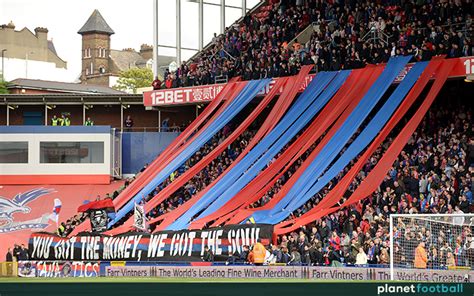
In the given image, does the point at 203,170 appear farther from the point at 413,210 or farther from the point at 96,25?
the point at 96,25

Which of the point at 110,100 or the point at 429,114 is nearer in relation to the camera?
the point at 429,114

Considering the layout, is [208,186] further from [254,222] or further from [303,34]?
[303,34]

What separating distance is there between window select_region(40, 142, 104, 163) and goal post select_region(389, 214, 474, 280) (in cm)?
2218

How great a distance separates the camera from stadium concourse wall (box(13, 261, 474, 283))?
2298 cm

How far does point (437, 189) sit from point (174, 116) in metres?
19.9

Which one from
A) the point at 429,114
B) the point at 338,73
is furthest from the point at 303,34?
the point at 429,114

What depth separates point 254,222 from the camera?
30.6m

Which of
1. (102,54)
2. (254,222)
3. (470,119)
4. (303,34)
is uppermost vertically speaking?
(102,54)

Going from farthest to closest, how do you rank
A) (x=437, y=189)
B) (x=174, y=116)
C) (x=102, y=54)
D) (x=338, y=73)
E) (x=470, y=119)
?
(x=102, y=54) < (x=174, y=116) < (x=338, y=73) < (x=470, y=119) < (x=437, y=189)

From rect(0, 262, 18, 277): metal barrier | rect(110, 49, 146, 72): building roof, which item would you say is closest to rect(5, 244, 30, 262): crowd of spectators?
rect(0, 262, 18, 277): metal barrier

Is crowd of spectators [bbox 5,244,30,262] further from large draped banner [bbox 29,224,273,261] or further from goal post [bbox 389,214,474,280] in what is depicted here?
goal post [bbox 389,214,474,280]

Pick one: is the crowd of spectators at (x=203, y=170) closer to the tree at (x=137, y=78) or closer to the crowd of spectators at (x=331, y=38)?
the crowd of spectators at (x=331, y=38)

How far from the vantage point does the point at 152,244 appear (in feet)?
102

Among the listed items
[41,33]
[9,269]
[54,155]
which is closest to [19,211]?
[54,155]
